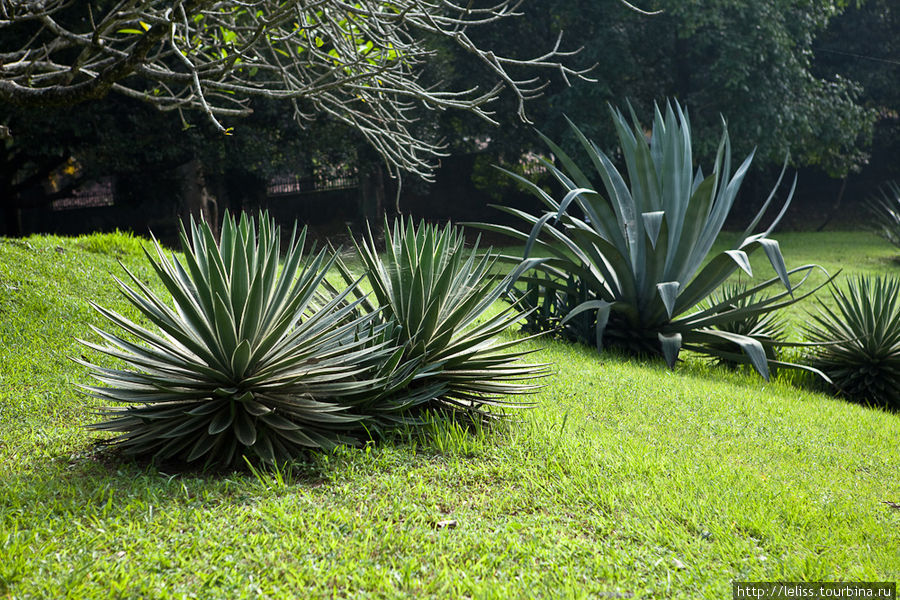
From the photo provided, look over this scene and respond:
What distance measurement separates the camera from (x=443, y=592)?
2545 mm

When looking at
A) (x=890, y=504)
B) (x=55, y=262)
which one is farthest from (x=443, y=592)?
(x=55, y=262)

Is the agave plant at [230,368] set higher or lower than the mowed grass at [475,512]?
higher

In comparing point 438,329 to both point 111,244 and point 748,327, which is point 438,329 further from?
point 111,244

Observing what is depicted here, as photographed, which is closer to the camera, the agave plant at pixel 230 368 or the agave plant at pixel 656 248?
the agave plant at pixel 230 368

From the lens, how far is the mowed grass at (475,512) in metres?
2.62

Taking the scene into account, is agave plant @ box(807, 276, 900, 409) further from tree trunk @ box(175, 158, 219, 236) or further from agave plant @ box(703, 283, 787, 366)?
tree trunk @ box(175, 158, 219, 236)

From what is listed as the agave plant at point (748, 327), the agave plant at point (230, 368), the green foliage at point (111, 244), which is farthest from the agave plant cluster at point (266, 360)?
the green foliage at point (111, 244)

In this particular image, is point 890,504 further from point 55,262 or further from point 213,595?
point 55,262

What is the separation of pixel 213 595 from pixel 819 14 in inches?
847

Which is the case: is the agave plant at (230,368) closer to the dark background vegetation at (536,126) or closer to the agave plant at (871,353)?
the agave plant at (871,353)

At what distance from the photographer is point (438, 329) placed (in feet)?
13.6

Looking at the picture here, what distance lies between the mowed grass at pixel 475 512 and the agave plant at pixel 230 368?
7.1 inches

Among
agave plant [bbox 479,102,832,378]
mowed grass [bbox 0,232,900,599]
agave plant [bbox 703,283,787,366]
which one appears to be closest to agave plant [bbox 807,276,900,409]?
agave plant [bbox 703,283,787,366]

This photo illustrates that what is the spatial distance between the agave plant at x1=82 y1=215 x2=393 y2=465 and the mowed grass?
180mm
